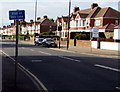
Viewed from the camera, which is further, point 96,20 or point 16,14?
point 96,20

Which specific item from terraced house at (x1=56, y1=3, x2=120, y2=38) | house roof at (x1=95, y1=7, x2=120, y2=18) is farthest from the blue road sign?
house roof at (x1=95, y1=7, x2=120, y2=18)

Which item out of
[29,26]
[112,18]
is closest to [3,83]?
[112,18]

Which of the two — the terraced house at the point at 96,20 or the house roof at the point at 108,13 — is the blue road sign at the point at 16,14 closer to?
the terraced house at the point at 96,20

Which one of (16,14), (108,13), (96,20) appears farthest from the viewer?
(96,20)

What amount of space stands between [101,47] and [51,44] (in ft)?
33.5

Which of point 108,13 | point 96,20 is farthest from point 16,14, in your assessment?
point 96,20

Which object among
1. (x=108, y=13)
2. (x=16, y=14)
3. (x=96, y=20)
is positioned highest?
(x=108, y=13)

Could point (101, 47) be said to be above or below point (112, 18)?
below

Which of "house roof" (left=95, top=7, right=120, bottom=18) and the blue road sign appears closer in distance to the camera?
the blue road sign

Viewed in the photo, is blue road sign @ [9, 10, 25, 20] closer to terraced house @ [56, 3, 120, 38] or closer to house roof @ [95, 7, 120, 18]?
terraced house @ [56, 3, 120, 38]

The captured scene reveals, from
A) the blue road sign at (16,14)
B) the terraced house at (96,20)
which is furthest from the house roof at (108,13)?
the blue road sign at (16,14)

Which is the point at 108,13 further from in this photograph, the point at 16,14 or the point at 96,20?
the point at 16,14

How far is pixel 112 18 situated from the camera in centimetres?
6325

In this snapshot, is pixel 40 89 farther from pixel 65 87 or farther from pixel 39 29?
pixel 39 29
